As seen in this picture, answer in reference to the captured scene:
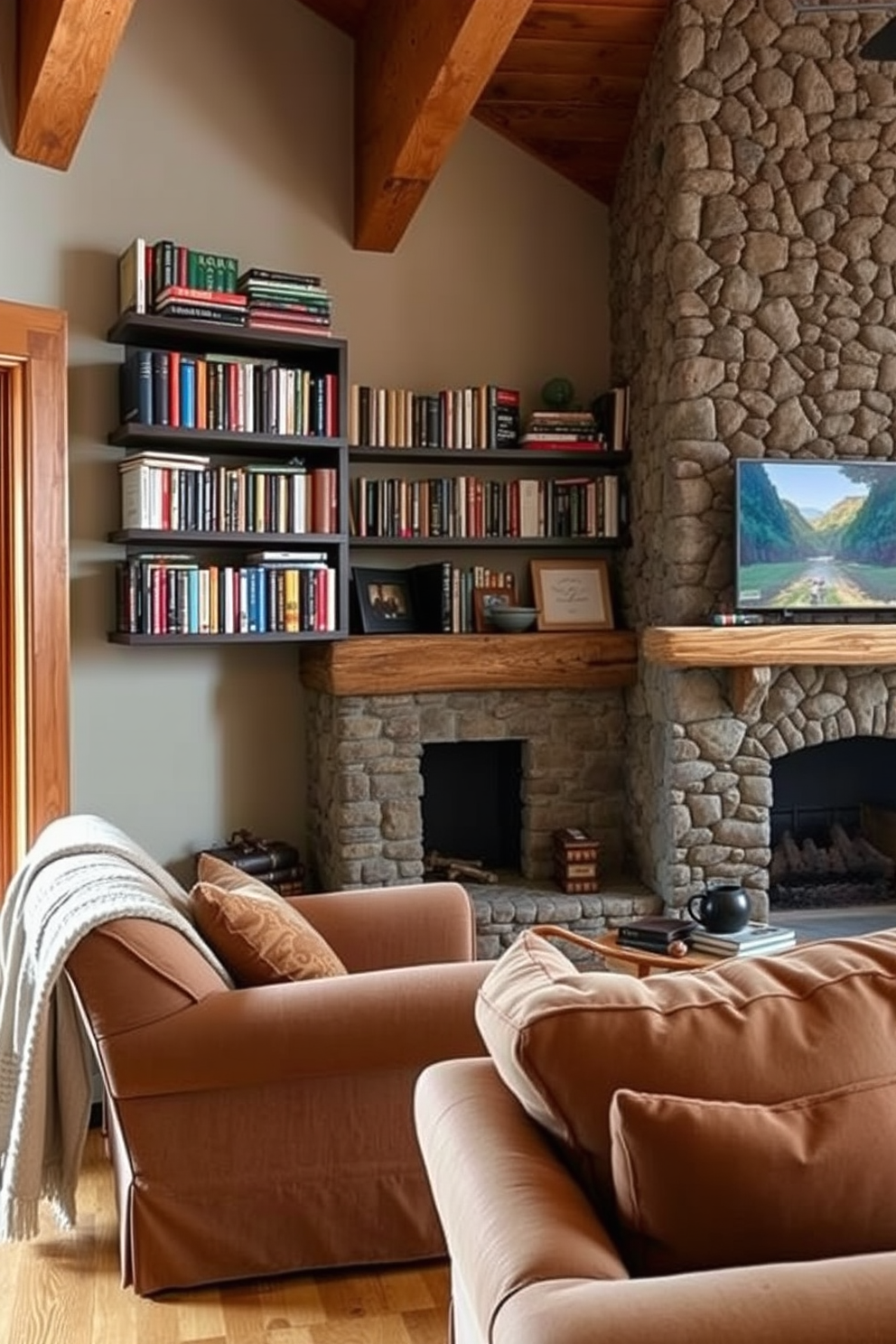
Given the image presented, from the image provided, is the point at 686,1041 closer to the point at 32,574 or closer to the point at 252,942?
the point at 252,942

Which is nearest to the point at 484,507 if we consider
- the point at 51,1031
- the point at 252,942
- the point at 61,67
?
the point at 61,67

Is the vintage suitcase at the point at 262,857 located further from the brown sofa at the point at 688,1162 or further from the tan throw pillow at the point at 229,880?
the brown sofa at the point at 688,1162

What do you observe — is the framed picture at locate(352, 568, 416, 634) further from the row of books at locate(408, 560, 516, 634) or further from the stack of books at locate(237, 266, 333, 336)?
the stack of books at locate(237, 266, 333, 336)

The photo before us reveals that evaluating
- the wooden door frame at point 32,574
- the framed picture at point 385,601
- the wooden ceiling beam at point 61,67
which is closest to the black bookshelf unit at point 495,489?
the framed picture at point 385,601

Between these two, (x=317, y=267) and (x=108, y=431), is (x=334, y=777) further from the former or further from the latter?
(x=317, y=267)

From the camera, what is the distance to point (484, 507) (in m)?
5.16

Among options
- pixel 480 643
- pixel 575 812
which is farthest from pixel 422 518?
pixel 575 812

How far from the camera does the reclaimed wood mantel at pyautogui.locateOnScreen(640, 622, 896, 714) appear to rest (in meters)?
4.61

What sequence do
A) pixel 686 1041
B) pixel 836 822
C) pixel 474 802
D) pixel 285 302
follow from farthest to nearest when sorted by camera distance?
pixel 836 822, pixel 474 802, pixel 285 302, pixel 686 1041

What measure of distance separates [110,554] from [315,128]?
71.2 inches

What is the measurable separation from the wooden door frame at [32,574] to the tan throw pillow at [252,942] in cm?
171

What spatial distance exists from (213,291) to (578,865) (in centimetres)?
244

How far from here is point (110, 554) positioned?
4.66 m

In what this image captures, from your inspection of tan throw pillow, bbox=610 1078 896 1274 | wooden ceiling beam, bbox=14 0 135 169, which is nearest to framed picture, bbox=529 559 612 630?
wooden ceiling beam, bbox=14 0 135 169
